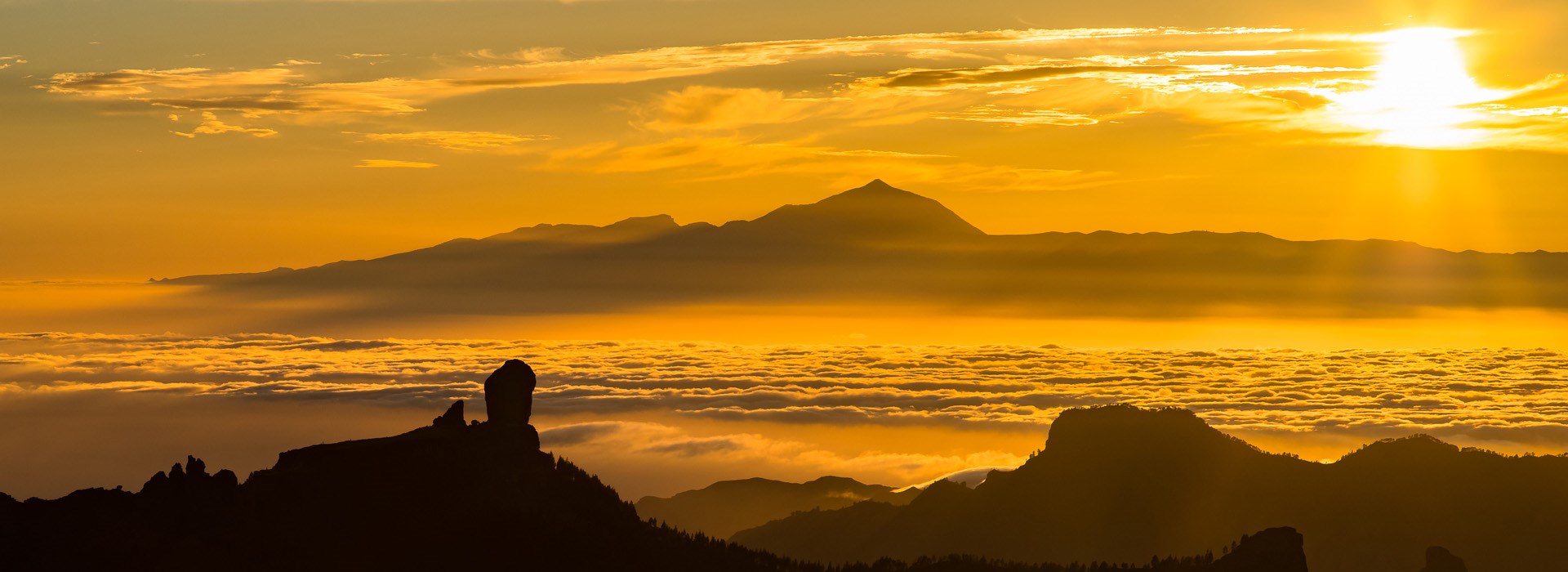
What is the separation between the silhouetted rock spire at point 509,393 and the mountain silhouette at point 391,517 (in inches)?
2.9

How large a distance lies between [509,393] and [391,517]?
8077 mm

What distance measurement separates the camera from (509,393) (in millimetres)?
74750

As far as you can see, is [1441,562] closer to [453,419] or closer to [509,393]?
[509,393]

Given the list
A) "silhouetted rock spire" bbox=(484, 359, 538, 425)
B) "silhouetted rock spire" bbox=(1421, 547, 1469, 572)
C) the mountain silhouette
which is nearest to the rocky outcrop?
the mountain silhouette

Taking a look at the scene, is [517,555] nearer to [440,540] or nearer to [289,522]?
[440,540]

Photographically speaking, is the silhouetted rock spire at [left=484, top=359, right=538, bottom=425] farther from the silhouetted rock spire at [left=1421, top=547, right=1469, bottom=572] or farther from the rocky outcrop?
the silhouetted rock spire at [left=1421, top=547, right=1469, bottom=572]

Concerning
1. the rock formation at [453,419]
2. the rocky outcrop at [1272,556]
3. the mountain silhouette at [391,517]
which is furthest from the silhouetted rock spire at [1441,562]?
the rock formation at [453,419]

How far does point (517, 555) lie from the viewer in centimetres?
7169

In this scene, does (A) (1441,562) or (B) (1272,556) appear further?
(A) (1441,562)

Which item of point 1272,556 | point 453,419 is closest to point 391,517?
point 453,419

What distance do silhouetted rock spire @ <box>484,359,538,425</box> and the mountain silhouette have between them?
74mm

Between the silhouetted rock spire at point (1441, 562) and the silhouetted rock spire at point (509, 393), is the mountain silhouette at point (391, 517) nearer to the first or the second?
the silhouetted rock spire at point (509, 393)

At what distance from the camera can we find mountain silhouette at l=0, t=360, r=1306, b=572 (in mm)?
63906

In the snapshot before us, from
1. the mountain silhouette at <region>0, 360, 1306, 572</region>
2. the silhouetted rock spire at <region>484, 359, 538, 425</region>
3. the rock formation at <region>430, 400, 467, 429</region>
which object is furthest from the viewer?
the rock formation at <region>430, 400, 467, 429</region>
